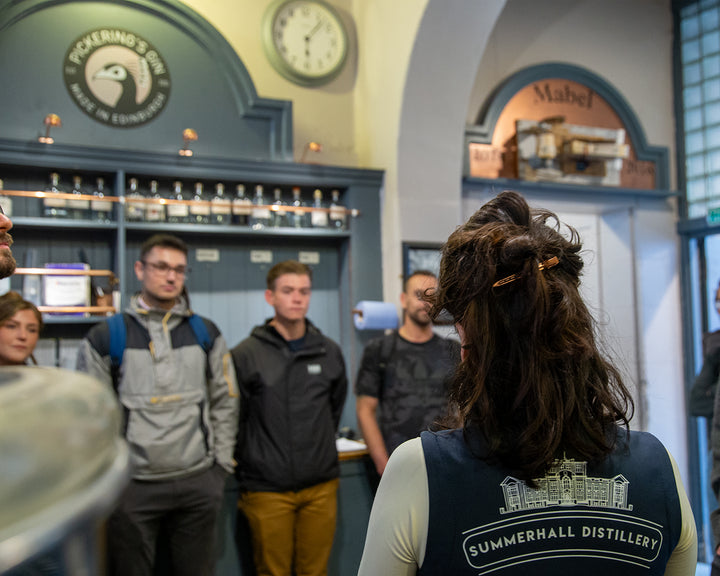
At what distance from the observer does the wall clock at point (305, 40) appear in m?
4.53

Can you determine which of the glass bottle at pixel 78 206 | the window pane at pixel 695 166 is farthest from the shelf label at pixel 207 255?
the window pane at pixel 695 166

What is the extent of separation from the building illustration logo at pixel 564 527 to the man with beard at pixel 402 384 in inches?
81.8

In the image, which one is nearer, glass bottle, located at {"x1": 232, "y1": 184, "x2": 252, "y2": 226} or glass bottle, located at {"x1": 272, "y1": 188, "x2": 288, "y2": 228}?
glass bottle, located at {"x1": 232, "y1": 184, "x2": 252, "y2": 226}

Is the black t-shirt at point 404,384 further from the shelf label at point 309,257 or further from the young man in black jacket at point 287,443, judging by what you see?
the shelf label at point 309,257

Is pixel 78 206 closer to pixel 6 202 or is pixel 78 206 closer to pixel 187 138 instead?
pixel 6 202

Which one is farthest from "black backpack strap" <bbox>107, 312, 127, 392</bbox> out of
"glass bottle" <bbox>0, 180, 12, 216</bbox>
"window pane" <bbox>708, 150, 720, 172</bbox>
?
"window pane" <bbox>708, 150, 720, 172</bbox>

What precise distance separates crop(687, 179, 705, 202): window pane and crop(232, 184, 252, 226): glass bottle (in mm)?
3467

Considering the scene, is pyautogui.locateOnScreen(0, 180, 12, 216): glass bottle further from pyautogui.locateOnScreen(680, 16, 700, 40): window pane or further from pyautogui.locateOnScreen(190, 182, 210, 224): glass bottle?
pyautogui.locateOnScreen(680, 16, 700, 40): window pane

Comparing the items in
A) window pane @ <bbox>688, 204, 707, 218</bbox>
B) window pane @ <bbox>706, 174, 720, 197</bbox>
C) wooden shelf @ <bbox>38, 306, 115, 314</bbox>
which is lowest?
wooden shelf @ <bbox>38, 306, 115, 314</bbox>

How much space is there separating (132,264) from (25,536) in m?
4.13

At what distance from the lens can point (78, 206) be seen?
3814 millimetres

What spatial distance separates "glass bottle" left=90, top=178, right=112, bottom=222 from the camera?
12.6 ft

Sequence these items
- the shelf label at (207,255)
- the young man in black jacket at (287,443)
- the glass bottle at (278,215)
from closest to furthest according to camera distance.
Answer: the young man in black jacket at (287,443) → the glass bottle at (278,215) → the shelf label at (207,255)

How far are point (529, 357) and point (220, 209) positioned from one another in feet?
11.3
